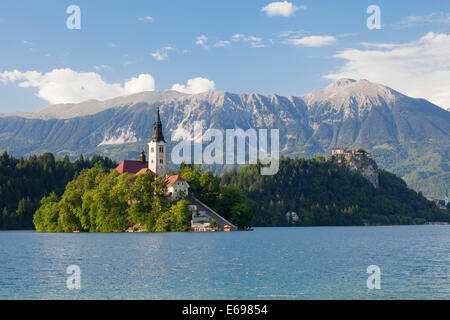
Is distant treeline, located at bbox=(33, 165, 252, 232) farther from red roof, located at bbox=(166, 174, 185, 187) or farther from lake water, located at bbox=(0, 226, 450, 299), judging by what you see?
lake water, located at bbox=(0, 226, 450, 299)

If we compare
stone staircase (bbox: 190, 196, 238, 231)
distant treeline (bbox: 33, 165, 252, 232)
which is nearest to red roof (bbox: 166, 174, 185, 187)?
distant treeline (bbox: 33, 165, 252, 232)

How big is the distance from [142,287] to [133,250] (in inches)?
1585

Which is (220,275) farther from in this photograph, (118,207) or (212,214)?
(212,214)

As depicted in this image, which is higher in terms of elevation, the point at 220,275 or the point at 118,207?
the point at 220,275

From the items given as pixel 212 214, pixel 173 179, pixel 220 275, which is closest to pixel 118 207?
pixel 173 179

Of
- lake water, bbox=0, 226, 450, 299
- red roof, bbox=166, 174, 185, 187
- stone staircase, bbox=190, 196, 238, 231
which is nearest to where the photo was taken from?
lake water, bbox=0, 226, 450, 299

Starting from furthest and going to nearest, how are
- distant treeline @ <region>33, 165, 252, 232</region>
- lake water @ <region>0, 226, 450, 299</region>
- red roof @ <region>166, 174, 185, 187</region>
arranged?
red roof @ <region>166, 174, 185, 187</region>, distant treeline @ <region>33, 165, 252, 232</region>, lake water @ <region>0, 226, 450, 299</region>

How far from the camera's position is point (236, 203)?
177125mm

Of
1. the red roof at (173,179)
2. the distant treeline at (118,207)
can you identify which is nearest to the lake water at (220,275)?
the distant treeline at (118,207)

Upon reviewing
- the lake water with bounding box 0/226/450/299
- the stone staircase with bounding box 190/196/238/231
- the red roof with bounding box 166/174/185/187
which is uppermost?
the red roof with bounding box 166/174/185/187

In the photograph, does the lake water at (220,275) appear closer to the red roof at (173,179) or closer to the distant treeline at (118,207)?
the distant treeline at (118,207)

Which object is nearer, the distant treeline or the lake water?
the lake water

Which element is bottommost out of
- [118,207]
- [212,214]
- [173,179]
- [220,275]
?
[212,214]
